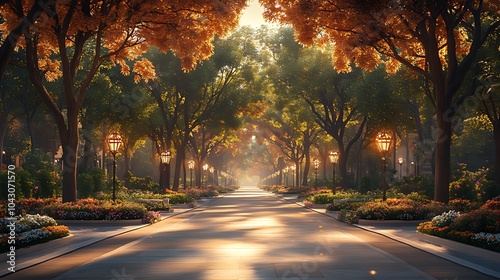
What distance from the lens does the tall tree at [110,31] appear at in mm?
27422

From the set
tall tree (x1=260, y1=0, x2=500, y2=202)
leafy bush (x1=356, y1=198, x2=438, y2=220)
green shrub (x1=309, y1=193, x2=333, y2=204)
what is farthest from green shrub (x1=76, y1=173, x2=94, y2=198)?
leafy bush (x1=356, y1=198, x2=438, y2=220)

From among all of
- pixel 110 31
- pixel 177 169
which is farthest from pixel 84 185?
pixel 110 31

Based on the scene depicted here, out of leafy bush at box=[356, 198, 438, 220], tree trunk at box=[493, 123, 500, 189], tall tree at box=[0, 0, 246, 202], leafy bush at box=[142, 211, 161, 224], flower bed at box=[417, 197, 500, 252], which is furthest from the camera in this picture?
tree trunk at box=[493, 123, 500, 189]

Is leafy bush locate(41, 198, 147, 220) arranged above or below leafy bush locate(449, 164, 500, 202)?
below

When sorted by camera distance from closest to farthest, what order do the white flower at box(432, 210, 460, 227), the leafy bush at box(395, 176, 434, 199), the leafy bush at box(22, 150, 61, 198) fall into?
the white flower at box(432, 210, 460, 227)
the leafy bush at box(22, 150, 61, 198)
the leafy bush at box(395, 176, 434, 199)

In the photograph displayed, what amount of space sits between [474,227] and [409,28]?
11.7 metres

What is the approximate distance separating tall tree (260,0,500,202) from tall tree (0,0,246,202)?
2977 millimetres

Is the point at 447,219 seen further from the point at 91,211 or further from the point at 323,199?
the point at 323,199

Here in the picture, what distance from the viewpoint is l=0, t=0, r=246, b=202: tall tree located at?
2742cm

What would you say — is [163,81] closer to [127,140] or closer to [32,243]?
[127,140]

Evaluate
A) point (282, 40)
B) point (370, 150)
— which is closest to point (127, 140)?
point (282, 40)

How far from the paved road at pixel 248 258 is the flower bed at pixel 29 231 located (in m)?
1.22

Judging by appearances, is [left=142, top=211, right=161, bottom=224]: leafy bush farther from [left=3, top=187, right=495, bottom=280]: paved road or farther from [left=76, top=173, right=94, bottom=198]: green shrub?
[left=76, top=173, right=94, bottom=198]: green shrub

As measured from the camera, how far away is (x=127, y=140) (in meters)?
71.6
